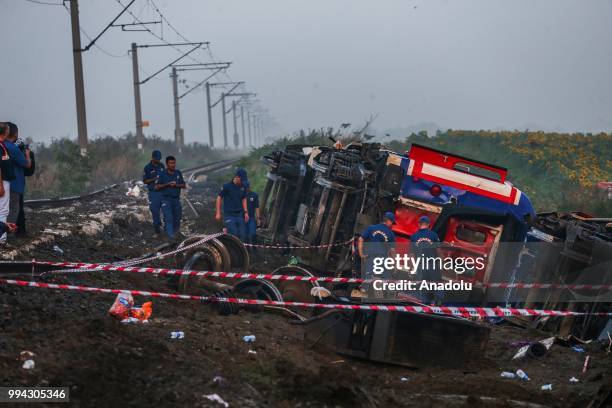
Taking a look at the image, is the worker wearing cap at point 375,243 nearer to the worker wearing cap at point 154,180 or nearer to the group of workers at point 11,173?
the group of workers at point 11,173

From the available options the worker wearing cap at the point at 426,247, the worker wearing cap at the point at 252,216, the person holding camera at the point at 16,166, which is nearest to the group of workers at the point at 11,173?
the person holding camera at the point at 16,166

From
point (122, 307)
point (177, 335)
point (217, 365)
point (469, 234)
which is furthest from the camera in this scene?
point (469, 234)

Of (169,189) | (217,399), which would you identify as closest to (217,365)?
(217,399)

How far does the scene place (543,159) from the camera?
29.4m

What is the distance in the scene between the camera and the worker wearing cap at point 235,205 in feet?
42.5

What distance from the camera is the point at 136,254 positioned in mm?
12539

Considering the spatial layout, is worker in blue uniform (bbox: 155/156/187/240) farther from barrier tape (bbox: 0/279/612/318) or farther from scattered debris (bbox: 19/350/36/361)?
scattered debris (bbox: 19/350/36/361)

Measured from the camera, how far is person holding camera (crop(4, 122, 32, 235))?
9.37 meters

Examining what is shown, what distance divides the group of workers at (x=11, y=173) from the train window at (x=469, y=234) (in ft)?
18.9

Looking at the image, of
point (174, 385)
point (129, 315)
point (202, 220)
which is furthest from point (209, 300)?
point (202, 220)

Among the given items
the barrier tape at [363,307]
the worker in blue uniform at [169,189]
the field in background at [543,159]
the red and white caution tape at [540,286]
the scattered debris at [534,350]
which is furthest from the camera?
the field in background at [543,159]

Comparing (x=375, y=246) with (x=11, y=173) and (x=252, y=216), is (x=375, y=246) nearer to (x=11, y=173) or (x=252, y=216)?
(x=11, y=173)

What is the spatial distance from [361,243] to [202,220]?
34.6 ft

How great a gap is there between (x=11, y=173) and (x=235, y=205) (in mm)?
4503
